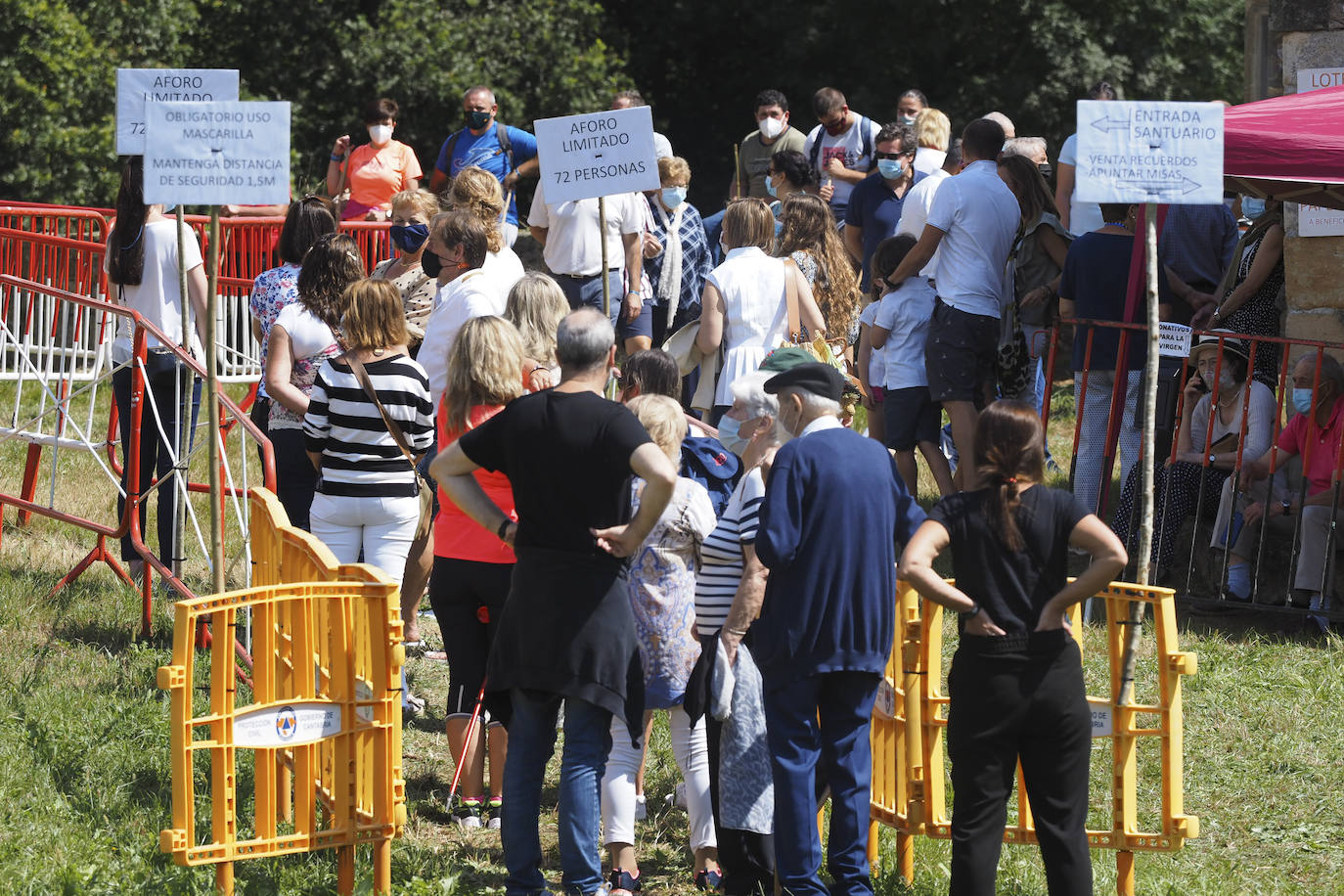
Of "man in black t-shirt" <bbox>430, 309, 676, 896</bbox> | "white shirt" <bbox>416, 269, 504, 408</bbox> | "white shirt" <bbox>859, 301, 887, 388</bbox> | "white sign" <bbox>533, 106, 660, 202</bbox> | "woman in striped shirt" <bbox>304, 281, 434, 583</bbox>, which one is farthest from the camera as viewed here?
"white shirt" <bbox>859, 301, 887, 388</bbox>

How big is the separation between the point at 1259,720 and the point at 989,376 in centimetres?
231

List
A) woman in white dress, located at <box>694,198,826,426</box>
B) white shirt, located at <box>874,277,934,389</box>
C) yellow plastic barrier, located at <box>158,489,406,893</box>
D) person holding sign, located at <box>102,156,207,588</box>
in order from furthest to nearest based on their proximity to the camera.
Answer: white shirt, located at <box>874,277,934,389</box> < woman in white dress, located at <box>694,198,826,426</box> < person holding sign, located at <box>102,156,207,588</box> < yellow plastic barrier, located at <box>158,489,406,893</box>

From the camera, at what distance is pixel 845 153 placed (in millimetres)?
11586

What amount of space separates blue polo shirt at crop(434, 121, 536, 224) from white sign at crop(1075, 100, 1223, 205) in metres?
6.75

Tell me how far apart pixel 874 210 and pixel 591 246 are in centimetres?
206

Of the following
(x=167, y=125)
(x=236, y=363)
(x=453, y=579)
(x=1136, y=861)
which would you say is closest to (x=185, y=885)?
(x=453, y=579)

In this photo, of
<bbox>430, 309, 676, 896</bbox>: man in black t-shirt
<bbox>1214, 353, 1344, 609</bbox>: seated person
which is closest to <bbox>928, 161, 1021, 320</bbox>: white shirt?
<bbox>1214, 353, 1344, 609</bbox>: seated person

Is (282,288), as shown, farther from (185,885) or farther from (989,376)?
(989,376)

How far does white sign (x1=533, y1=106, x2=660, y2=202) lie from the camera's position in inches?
278

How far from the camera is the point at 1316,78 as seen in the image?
368 inches

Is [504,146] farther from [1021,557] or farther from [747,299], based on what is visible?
[1021,557]

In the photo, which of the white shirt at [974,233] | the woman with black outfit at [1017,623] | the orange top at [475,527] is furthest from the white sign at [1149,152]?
the white shirt at [974,233]

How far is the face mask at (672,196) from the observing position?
392 inches

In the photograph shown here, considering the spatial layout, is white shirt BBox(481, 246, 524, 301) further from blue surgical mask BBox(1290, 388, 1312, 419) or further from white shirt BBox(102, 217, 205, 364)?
blue surgical mask BBox(1290, 388, 1312, 419)
